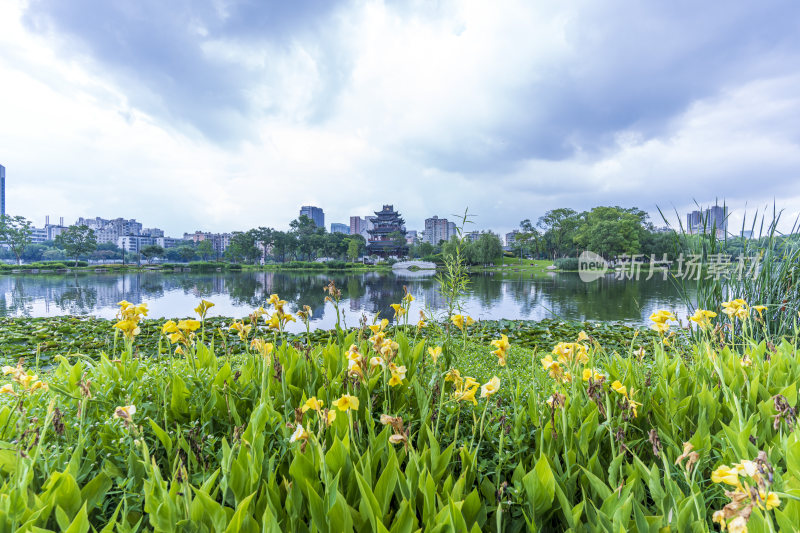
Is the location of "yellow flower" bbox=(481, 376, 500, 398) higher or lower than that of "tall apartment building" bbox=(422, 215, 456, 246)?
lower

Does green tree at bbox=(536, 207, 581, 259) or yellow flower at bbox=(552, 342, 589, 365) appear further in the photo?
green tree at bbox=(536, 207, 581, 259)

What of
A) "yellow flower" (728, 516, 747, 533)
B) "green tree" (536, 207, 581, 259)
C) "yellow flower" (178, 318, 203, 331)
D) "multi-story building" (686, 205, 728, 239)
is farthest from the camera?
"green tree" (536, 207, 581, 259)

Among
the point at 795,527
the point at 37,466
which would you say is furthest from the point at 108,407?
the point at 795,527

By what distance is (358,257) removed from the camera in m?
40.3

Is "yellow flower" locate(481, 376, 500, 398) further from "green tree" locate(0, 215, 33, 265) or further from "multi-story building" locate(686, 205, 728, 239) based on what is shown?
"green tree" locate(0, 215, 33, 265)

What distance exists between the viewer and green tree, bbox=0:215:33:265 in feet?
84.2

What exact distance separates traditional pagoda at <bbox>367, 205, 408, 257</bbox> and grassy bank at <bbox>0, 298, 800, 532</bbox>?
126 feet

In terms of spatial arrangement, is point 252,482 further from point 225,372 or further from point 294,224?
point 294,224

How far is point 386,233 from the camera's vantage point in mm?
41250

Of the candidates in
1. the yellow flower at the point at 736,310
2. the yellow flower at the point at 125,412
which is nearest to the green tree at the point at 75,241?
the yellow flower at the point at 125,412

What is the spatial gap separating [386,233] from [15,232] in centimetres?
3114

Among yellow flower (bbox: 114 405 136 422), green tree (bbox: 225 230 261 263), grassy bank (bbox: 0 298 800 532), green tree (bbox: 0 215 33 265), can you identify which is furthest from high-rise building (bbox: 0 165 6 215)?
yellow flower (bbox: 114 405 136 422)

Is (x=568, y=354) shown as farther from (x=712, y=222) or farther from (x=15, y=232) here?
(x=15, y=232)

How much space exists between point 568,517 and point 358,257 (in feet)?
131
